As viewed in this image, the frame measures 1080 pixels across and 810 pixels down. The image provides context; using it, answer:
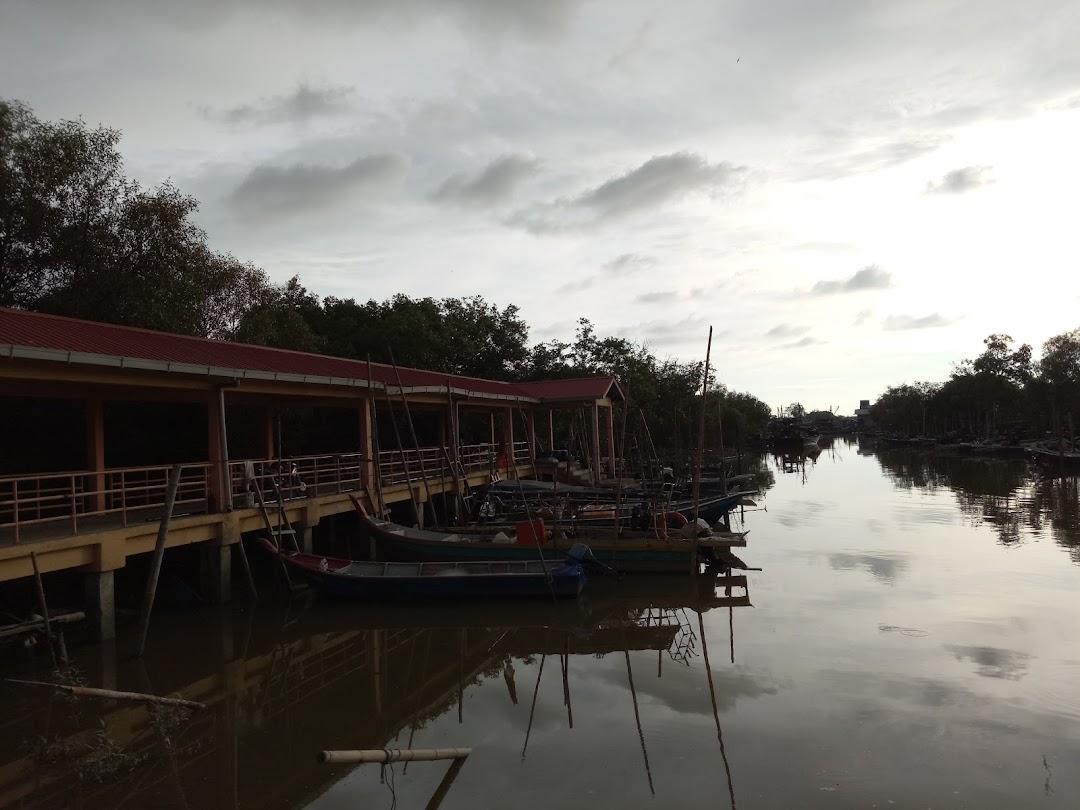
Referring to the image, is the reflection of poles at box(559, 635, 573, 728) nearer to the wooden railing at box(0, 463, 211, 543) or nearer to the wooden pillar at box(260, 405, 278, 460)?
the wooden railing at box(0, 463, 211, 543)

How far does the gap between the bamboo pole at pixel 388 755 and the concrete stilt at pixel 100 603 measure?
6077 millimetres

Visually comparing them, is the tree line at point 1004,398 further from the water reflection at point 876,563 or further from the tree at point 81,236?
the tree at point 81,236

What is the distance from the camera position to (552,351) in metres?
39.4

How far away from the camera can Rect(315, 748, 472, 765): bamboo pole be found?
20.7ft

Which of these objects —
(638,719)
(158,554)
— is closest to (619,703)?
(638,719)

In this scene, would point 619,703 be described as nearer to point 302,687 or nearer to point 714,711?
point 714,711

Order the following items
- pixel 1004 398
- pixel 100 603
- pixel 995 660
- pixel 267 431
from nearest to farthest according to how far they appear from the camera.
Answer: pixel 995 660 → pixel 100 603 → pixel 267 431 → pixel 1004 398

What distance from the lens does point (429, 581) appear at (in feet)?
45.9

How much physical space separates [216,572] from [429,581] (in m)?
3.70

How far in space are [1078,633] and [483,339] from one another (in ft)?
93.6

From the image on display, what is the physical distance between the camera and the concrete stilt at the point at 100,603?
36.7 feet

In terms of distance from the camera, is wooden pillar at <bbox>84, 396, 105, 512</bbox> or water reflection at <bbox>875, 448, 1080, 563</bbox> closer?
wooden pillar at <bbox>84, 396, 105, 512</bbox>

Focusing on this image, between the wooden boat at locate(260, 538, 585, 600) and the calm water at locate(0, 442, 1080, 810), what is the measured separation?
1.36 feet

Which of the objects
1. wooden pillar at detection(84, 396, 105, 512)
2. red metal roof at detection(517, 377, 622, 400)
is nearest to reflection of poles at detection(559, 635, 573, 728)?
wooden pillar at detection(84, 396, 105, 512)
